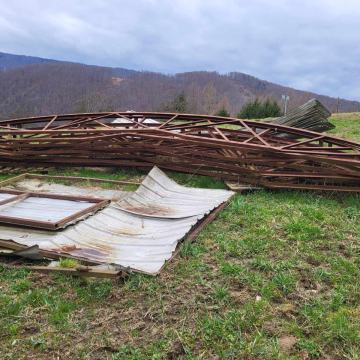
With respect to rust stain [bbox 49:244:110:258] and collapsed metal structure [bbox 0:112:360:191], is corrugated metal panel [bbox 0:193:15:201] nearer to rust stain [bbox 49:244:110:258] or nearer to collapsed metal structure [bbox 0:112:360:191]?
rust stain [bbox 49:244:110:258]

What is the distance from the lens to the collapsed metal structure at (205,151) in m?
6.32

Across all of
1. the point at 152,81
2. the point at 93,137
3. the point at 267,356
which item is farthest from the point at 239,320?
the point at 152,81

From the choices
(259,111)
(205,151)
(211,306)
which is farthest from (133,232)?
(259,111)

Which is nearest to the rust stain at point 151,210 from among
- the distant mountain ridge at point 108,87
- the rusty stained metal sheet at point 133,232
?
the rusty stained metal sheet at point 133,232

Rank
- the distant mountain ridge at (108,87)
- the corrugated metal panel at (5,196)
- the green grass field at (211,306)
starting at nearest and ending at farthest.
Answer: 1. the green grass field at (211,306)
2. the corrugated metal panel at (5,196)
3. the distant mountain ridge at (108,87)

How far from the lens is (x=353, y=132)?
39.3 feet

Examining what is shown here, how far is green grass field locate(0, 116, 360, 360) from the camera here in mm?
2775

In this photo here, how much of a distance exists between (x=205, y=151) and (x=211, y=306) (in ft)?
13.6

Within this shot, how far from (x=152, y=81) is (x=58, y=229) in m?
95.9

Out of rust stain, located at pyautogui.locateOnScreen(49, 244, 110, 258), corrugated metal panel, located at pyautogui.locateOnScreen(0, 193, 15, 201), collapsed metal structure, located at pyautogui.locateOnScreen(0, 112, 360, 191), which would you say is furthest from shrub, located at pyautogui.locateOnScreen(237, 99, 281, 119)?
rust stain, located at pyautogui.locateOnScreen(49, 244, 110, 258)

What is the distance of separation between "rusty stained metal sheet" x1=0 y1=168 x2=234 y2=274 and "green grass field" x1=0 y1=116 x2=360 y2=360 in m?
0.25

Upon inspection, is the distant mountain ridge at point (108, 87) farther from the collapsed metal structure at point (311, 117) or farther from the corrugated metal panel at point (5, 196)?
the corrugated metal panel at point (5, 196)

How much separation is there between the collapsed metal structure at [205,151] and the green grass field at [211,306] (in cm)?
180

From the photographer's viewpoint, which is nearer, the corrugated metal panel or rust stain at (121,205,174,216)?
rust stain at (121,205,174,216)
